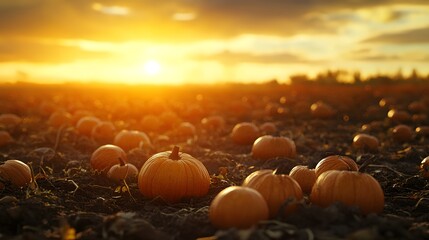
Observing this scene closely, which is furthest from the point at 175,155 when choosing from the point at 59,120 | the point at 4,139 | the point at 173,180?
the point at 59,120

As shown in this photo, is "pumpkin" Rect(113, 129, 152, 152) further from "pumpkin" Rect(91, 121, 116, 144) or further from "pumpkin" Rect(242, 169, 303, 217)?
"pumpkin" Rect(242, 169, 303, 217)

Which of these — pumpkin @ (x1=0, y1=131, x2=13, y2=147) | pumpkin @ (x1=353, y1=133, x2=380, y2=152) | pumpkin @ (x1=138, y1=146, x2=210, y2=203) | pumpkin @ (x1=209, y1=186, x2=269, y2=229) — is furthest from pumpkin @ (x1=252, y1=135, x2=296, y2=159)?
pumpkin @ (x1=0, y1=131, x2=13, y2=147)

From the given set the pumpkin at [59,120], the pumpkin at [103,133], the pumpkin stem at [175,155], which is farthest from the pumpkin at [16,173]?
the pumpkin at [59,120]

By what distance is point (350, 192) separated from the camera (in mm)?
4863

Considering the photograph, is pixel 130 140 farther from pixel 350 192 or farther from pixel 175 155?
pixel 350 192

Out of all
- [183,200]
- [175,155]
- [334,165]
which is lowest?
[183,200]

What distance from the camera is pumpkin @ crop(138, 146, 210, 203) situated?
18.7 ft

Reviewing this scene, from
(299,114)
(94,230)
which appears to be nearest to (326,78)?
(299,114)

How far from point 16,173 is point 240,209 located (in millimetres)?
3373

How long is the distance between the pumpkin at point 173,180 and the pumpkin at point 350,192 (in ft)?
4.58

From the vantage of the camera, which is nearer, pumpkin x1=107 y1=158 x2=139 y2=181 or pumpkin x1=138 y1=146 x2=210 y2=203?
pumpkin x1=138 y1=146 x2=210 y2=203

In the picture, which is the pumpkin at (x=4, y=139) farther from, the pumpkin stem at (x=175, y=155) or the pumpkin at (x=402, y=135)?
the pumpkin at (x=402, y=135)

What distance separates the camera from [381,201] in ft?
16.3

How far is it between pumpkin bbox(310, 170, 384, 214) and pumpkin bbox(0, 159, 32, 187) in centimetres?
360
